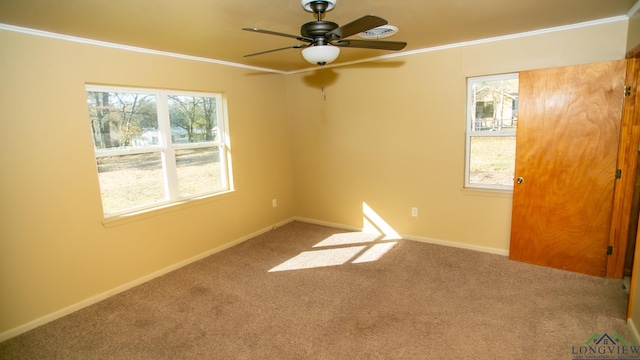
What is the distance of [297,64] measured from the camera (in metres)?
4.34

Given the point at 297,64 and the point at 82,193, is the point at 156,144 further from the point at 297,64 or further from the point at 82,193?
the point at 297,64

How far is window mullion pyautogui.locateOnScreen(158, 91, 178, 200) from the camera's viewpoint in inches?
138

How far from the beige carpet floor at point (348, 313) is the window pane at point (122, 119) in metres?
1.43

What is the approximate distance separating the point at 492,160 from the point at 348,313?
2380mm

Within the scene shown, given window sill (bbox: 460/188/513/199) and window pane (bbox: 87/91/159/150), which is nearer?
window pane (bbox: 87/91/159/150)

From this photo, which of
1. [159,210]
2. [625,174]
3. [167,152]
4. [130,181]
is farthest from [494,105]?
[130,181]

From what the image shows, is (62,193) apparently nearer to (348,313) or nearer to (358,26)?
(348,313)

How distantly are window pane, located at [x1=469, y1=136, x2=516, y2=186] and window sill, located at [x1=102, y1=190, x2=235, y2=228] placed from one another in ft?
9.77

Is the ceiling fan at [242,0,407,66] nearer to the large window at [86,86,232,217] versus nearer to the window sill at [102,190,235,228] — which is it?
the large window at [86,86,232,217]

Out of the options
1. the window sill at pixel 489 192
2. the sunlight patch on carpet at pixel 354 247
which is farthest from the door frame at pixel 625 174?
the sunlight patch on carpet at pixel 354 247

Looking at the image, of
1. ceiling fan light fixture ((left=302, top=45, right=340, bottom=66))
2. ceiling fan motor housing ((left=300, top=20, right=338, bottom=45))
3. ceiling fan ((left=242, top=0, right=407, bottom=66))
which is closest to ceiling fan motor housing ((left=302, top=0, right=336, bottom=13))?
ceiling fan ((left=242, top=0, right=407, bottom=66))

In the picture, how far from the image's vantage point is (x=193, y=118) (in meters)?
3.88

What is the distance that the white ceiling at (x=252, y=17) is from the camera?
7.16ft

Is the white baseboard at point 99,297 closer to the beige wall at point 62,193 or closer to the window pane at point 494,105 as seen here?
the beige wall at point 62,193
